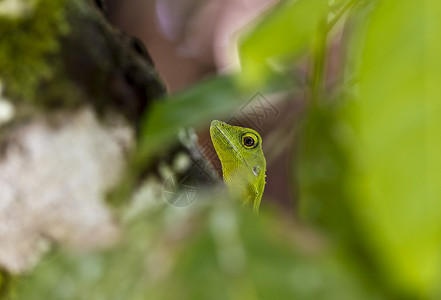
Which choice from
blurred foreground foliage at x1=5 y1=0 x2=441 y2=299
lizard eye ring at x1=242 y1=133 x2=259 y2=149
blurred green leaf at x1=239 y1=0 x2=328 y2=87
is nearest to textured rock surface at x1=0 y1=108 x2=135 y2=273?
blurred foreground foliage at x1=5 y1=0 x2=441 y2=299

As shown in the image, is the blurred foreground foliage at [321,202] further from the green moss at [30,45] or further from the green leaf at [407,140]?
the green moss at [30,45]

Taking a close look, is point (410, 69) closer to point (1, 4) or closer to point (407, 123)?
point (407, 123)

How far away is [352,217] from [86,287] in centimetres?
22

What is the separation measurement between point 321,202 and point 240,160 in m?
0.79

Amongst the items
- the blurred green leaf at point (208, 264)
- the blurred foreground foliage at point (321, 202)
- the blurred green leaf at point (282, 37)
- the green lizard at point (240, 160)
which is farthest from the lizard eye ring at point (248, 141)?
the blurred green leaf at point (282, 37)

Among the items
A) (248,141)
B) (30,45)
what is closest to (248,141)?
(248,141)

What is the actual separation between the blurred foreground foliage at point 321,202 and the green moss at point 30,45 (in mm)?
120

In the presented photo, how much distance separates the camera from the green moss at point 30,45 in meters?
0.46

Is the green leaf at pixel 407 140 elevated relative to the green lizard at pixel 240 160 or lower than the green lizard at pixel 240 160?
elevated

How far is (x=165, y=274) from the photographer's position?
0.36 meters

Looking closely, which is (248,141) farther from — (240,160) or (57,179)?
(57,179)

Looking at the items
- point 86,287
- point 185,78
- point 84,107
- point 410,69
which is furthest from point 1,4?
point 185,78

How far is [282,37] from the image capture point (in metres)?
0.29

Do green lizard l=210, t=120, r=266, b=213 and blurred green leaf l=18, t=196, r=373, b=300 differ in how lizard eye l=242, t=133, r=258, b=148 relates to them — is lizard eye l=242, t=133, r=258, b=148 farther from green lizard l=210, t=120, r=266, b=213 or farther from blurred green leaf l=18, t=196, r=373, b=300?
blurred green leaf l=18, t=196, r=373, b=300
